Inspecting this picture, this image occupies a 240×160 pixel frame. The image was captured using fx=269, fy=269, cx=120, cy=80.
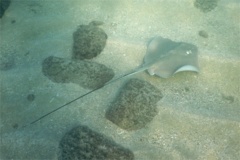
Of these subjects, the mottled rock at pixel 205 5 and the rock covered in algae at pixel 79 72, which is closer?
the rock covered in algae at pixel 79 72

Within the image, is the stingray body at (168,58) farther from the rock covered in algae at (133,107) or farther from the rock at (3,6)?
the rock at (3,6)

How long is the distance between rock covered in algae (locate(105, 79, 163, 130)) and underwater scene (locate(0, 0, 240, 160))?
18mm

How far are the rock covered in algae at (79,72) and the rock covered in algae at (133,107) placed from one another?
0.50 meters

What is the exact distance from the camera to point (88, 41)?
17.6 ft

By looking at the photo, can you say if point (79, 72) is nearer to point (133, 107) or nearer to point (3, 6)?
point (133, 107)

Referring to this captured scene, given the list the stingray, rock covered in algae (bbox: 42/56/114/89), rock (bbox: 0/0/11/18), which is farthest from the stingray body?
rock (bbox: 0/0/11/18)

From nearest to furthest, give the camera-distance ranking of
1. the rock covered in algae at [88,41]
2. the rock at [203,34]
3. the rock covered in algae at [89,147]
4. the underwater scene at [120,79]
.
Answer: the rock covered in algae at [89,147]
the underwater scene at [120,79]
the rock covered in algae at [88,41]
the rock at [203,34]

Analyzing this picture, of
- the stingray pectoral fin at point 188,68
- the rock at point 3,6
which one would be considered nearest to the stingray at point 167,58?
the stingray pectoral fin at point 188,68

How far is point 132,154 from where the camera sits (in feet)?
13.5

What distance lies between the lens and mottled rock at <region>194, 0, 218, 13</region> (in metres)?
6.50

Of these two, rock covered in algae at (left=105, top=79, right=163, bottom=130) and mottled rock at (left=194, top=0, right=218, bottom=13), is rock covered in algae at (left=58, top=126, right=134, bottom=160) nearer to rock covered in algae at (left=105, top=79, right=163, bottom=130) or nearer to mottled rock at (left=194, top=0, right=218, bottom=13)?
rock covered in algae at (left=105, top=79, right=163, bottom=130)

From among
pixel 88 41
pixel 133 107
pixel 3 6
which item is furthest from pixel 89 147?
pixel 3 6

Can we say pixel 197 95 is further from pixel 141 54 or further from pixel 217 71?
pixel 141 54

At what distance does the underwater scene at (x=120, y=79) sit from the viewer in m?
4.29
